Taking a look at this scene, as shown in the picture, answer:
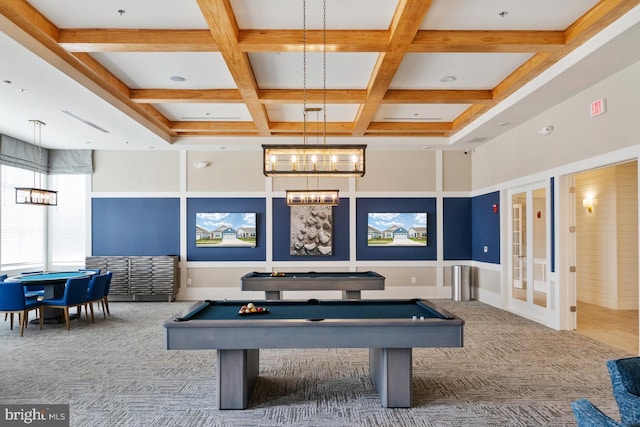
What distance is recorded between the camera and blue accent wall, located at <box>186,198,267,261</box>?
9.59 meters

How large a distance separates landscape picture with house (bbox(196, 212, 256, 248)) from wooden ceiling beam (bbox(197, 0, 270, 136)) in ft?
10.6

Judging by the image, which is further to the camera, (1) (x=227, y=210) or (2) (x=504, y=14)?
(1) (x=227, y=210)

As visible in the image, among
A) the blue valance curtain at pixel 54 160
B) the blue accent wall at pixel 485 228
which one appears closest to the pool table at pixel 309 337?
the blue accent wall at pixel 485 228

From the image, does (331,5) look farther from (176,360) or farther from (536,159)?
(536,159)

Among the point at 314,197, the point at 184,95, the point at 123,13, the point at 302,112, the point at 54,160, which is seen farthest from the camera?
the point at 54,160

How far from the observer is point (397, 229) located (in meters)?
9.72

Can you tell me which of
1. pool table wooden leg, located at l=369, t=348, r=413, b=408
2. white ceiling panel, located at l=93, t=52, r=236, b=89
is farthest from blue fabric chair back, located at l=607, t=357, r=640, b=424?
white ceiling panel, located at l=93, t=52, r=236, b=89

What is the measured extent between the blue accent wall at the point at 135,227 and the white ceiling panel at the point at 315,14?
5.99 metres

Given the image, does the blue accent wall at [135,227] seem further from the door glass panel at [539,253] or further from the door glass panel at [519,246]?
the door glass panel at [539,253]

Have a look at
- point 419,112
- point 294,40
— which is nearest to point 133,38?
point 294,40

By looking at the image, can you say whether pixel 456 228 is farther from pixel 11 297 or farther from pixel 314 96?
pixel 11 297

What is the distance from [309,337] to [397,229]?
6.51m

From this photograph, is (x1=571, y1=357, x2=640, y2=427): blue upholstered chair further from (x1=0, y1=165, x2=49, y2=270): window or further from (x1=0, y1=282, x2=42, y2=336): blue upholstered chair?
(x1=0, y1=165, x2=49, y2=270): window

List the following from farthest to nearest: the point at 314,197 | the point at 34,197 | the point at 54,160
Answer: the point at 54,160, the point at 34,197, the point at 314,197
